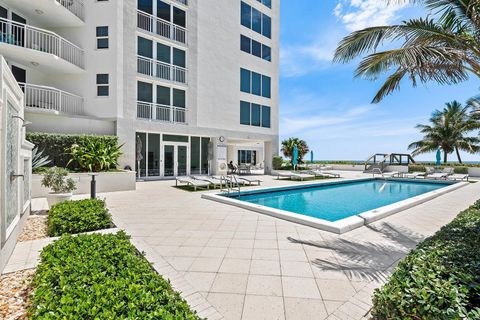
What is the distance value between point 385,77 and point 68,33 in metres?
18.5

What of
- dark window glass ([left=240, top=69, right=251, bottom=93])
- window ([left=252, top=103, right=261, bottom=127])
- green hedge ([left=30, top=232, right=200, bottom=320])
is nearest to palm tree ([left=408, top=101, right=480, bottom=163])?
window ([left=252, top=103, right=261, bottom=127])

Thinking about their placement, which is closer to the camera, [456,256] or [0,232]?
[456,256]

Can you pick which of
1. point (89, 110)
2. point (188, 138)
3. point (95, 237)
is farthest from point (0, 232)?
point (188, 138)

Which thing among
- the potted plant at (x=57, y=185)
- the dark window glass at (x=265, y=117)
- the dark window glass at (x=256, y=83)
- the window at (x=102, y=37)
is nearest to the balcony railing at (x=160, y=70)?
the window at (x=102, y=37)

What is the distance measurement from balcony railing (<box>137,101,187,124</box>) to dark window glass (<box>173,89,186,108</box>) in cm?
36

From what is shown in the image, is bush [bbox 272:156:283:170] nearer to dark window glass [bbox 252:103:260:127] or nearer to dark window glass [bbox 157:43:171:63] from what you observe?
dark window glass [bbox 252:103:260:127]

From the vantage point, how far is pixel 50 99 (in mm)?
13742

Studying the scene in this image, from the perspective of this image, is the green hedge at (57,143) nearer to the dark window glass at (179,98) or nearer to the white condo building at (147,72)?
the white condo building at (147,72)

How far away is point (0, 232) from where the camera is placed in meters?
3.59

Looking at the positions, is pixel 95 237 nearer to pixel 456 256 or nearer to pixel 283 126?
pixel 456 256

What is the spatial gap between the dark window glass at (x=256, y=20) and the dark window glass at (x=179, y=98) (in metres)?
10.3

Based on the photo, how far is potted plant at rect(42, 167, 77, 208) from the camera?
24.7 feet

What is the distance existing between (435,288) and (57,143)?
15.4 meters

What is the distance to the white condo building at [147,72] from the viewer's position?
13.6 metres
